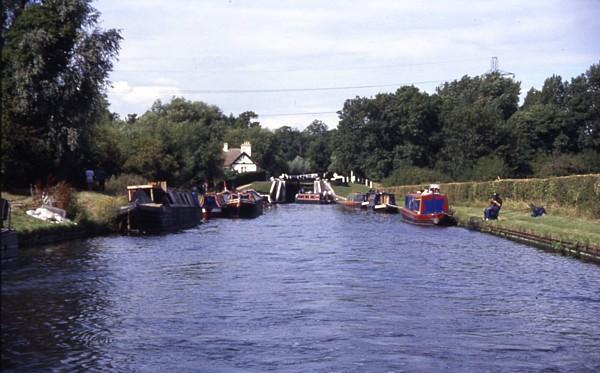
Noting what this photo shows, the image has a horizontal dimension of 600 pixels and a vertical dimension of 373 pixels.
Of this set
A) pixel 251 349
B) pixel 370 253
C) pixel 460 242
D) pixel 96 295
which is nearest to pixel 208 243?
pixel 370 253

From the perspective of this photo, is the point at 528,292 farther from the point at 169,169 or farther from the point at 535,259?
the point at 169,169

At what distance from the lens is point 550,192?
48.8m

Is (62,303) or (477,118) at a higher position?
(477,118)

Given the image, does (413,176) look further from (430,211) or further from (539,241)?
(539,241)

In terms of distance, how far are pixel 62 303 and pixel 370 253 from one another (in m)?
16.9

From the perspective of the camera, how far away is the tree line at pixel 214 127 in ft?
135

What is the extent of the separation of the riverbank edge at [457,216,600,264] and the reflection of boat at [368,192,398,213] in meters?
23.1

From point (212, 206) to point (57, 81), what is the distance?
26355mm

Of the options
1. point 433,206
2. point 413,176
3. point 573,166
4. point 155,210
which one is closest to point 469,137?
point 413,176

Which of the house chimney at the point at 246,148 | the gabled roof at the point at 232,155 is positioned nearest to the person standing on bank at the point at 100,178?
the gabled roof at the point at 232,155

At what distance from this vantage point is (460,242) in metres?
40.6

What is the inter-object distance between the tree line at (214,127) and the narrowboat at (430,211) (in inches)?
813

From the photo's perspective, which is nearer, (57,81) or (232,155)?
(57,81)

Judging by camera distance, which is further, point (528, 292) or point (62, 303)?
point (528, 292)
